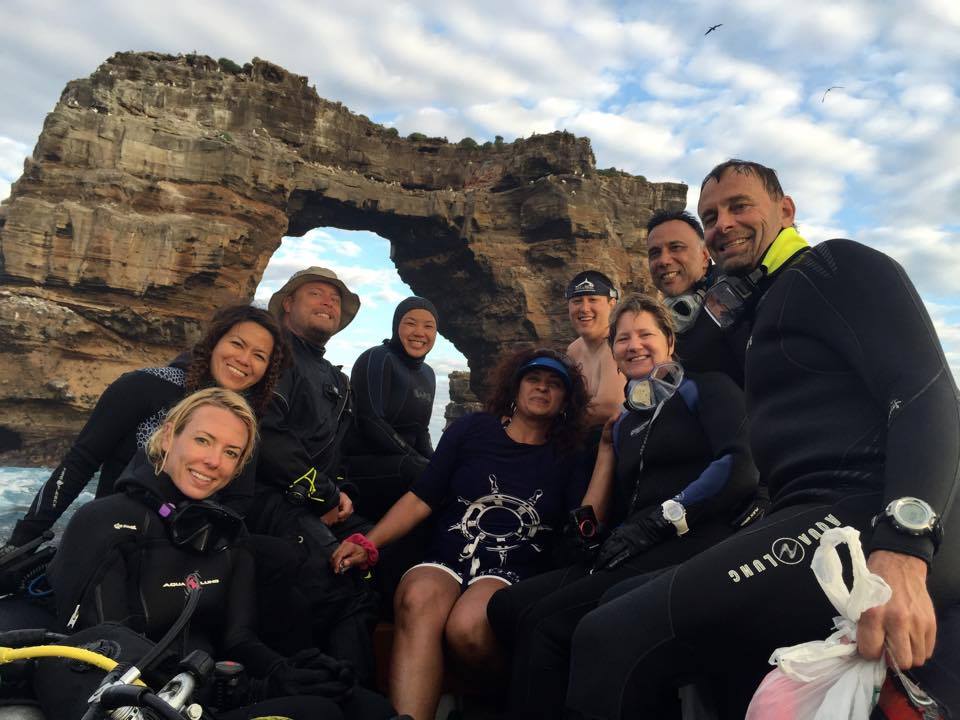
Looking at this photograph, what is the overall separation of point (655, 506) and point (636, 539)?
6.7 inches

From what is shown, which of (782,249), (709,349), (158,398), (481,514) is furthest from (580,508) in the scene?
(158,398)

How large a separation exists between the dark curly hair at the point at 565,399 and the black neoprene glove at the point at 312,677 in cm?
139

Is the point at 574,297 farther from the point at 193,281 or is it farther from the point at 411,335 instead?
the point at 193,281

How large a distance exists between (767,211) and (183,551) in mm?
2260

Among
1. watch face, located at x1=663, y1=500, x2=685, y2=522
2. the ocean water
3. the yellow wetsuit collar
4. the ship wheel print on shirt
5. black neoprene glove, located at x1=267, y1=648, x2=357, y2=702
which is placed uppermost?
the yellow wetsuit collar

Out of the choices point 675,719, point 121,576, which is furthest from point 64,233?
point 675,719

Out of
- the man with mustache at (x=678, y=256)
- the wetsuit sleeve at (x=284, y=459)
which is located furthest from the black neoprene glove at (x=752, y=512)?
the wetsuit sleeve at (x=284, y=459)

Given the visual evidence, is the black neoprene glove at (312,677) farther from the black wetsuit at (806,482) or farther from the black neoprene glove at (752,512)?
the black neoprene glove at (752,512)

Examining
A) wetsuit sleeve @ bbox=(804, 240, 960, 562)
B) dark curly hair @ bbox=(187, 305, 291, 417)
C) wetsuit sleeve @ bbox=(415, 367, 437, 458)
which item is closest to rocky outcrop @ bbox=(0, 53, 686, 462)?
wetsuit sleeve @ bbox=(415, 367, 437, 458)

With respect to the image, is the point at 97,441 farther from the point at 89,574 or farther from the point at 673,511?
the point at 673,511

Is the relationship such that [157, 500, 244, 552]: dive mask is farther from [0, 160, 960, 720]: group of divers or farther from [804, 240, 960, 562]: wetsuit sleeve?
[804, 240, 960, 562]: wetsuit sleeve

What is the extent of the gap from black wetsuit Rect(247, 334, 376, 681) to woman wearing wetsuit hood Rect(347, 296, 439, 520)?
0.50 meters

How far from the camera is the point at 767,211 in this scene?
209 cm

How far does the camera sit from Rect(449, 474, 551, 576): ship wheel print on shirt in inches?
108
